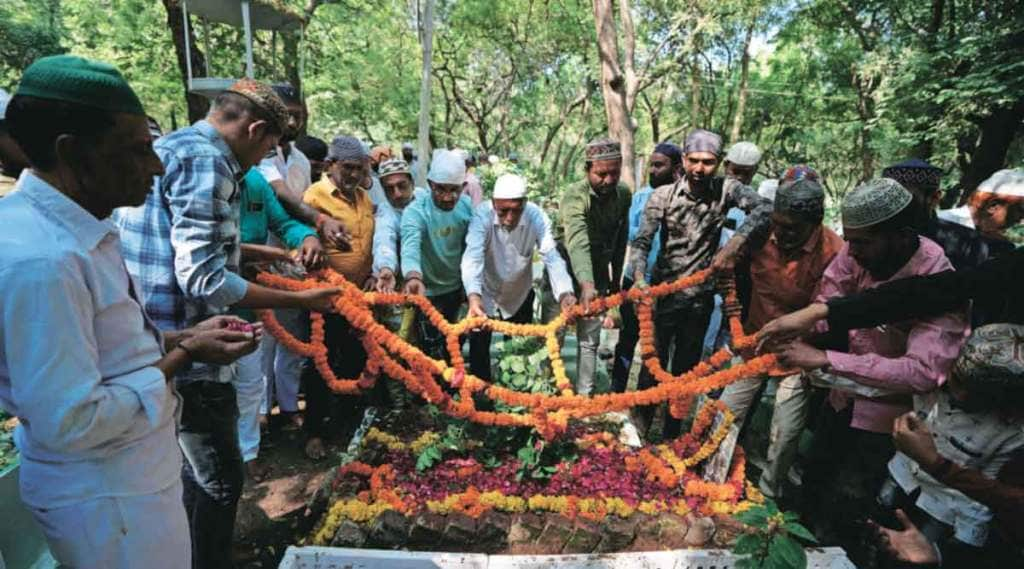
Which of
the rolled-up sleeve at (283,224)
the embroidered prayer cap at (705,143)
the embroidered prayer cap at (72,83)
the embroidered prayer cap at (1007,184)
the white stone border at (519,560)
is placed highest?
the embroidered prayer cap at (72,83)

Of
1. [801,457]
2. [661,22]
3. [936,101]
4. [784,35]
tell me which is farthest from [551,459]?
[784,35]

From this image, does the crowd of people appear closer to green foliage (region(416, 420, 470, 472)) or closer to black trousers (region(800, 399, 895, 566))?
black trousers (region(800, 399, 895, 566))

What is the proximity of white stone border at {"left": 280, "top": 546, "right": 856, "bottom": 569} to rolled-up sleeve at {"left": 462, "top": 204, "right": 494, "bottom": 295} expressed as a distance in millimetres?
1579

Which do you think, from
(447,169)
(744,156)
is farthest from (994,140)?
(447,169)

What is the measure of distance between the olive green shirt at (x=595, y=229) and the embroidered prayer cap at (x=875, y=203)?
156cm

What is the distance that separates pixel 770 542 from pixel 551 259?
2123 mm

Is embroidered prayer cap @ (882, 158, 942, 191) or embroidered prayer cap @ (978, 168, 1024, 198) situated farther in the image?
embroidered prayer cap @ (882, 158, 942, 191)

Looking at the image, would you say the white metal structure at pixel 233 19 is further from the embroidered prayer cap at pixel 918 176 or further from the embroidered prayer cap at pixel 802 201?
the embroidered prayer cap at pixel 918 176

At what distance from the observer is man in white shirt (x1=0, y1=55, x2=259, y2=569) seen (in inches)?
42.9

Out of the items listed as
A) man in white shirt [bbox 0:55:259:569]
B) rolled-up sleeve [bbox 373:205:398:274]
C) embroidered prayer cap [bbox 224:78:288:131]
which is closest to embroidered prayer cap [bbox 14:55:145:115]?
man in white shirt [bbox 0:55:259:569]

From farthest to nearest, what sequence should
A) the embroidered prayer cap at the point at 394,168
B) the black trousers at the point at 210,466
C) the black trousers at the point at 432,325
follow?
the embroidered prayer cap at the point at 394,168, the black trousers at the point at 432,325, the black trousers at the point at 210,466

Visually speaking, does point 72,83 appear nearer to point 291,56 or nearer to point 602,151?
point 602,151

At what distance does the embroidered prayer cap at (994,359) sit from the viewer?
67.5 inches

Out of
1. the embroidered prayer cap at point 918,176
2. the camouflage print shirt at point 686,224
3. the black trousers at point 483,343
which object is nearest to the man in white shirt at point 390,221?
the black trousers at point 483,343
